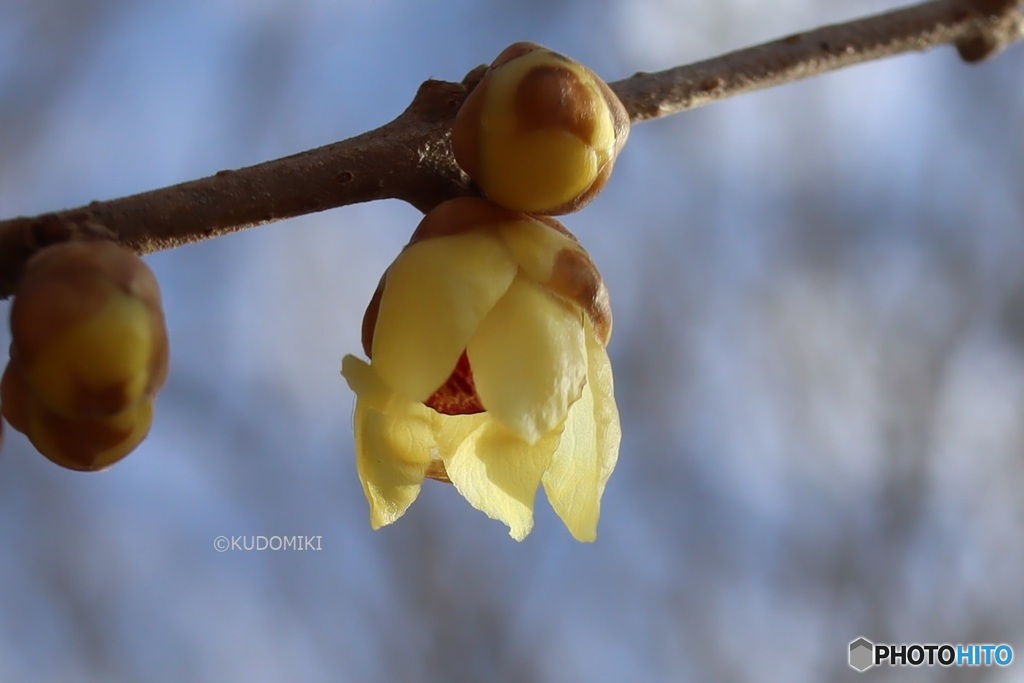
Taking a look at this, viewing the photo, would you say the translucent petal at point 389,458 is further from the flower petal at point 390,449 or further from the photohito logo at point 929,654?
the photohito logo at point 929,654

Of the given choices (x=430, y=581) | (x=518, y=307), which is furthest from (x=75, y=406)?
(x=430, y=581)

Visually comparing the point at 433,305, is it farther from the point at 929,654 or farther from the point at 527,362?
the point at 929,654

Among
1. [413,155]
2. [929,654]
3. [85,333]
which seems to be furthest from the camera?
[929,654]

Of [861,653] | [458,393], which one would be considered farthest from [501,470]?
[861,653]

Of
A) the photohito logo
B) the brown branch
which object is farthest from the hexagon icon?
the brown branch

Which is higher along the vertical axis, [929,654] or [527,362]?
[527,362]

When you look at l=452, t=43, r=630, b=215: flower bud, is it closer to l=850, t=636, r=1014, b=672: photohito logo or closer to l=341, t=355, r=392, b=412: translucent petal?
l=341, t=355, r=392, b=412: translucent petal
